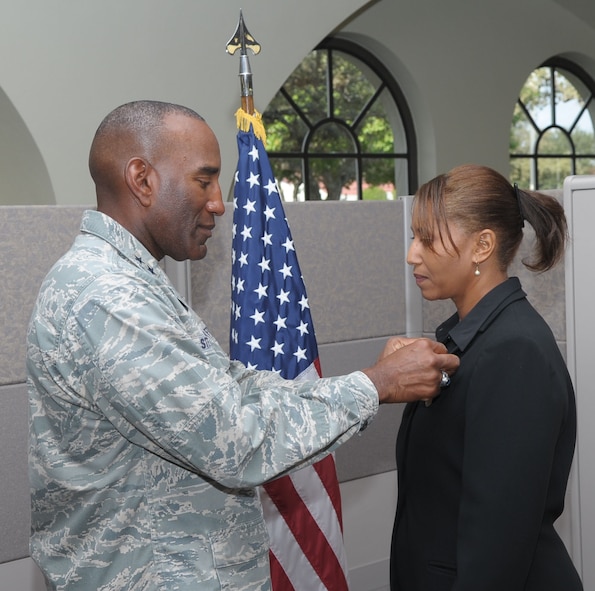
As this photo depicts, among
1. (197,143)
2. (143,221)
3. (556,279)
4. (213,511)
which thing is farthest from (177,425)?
(556,279)

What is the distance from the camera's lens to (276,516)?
2092mm

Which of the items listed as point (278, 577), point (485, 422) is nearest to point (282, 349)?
point (278, 577)

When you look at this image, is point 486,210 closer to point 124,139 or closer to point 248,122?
→ point 124,139

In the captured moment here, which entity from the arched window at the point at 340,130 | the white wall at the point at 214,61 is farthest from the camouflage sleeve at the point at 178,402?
the arched window at the point at 340,130

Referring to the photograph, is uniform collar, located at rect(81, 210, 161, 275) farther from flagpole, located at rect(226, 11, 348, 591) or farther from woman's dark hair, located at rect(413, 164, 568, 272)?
flagpole, located at rect(226, 11, 348, 591)

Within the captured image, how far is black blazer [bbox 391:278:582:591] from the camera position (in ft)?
4.21

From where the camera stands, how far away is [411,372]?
131 cm

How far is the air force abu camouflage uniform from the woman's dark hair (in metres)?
0.39

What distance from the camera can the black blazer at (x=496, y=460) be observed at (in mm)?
1284

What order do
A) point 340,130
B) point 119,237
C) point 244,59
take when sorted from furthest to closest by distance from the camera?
point 340,130 < point 244,59 < point 119,237

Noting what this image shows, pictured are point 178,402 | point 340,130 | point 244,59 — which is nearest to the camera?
point 178,402

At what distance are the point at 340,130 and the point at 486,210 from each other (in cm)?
481

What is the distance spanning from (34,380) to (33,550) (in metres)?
0.29

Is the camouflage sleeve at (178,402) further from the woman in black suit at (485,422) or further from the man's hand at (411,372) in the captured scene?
the woman in black suit at (485,422)
